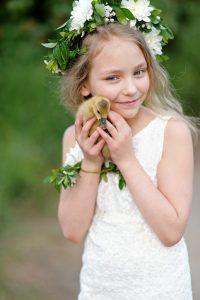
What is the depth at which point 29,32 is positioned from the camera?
805 cm

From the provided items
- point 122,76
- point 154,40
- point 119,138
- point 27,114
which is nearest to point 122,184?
point 119,138

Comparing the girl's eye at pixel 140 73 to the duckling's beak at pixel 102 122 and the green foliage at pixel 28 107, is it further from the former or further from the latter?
the green foliage at pixel 28 107

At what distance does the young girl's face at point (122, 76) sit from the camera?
280 cm

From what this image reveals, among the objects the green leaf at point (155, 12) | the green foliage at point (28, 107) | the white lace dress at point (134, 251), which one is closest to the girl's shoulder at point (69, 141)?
the white lace dress at point (134, 251)

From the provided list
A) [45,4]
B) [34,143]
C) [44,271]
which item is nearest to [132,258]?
[44,271]

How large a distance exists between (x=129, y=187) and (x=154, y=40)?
71cm

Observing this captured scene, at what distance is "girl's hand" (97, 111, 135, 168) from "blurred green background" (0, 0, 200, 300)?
2188 millimetres

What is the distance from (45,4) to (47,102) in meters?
1.98

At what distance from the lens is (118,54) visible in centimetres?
280

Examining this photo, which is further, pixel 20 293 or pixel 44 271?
pixel 44 271

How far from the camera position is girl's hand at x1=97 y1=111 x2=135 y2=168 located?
278 cm

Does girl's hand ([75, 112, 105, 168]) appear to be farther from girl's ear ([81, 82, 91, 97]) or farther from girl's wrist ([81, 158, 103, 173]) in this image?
girl's ear ([81, 82, 91, 97])

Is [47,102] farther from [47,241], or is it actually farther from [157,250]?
[157,250]

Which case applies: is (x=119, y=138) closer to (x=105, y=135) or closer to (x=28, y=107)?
(x=105, y=135)
